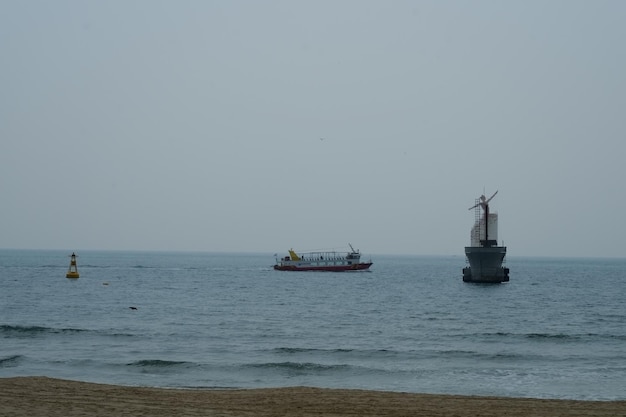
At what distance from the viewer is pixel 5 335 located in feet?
133

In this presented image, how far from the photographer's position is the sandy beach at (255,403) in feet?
59.4

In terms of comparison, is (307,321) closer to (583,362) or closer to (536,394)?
(583,362)

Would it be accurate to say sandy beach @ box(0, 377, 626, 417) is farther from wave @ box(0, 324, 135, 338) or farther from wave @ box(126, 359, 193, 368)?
wave @ box(0, 324, 135, 338)

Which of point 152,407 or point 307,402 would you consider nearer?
point 152,407

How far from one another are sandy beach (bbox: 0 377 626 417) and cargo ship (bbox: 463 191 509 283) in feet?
250

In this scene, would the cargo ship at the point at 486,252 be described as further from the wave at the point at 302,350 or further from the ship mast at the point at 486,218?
the wave at the point at 302,350

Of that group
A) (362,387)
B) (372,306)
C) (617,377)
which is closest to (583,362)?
(617,377)

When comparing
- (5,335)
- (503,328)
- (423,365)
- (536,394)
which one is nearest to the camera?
(536,394)

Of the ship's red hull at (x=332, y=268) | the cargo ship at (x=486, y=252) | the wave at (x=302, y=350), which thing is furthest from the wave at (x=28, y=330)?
the ship's red hull at (x=332, y=268)

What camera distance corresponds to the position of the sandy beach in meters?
18.1

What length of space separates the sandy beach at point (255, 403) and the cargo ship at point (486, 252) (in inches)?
3006

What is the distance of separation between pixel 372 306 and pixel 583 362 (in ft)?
113

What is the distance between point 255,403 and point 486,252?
80099mm

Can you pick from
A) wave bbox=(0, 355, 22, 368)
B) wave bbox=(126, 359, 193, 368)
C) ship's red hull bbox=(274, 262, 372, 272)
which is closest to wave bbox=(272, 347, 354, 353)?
wave bbox=(126, 359, 193, 368)
